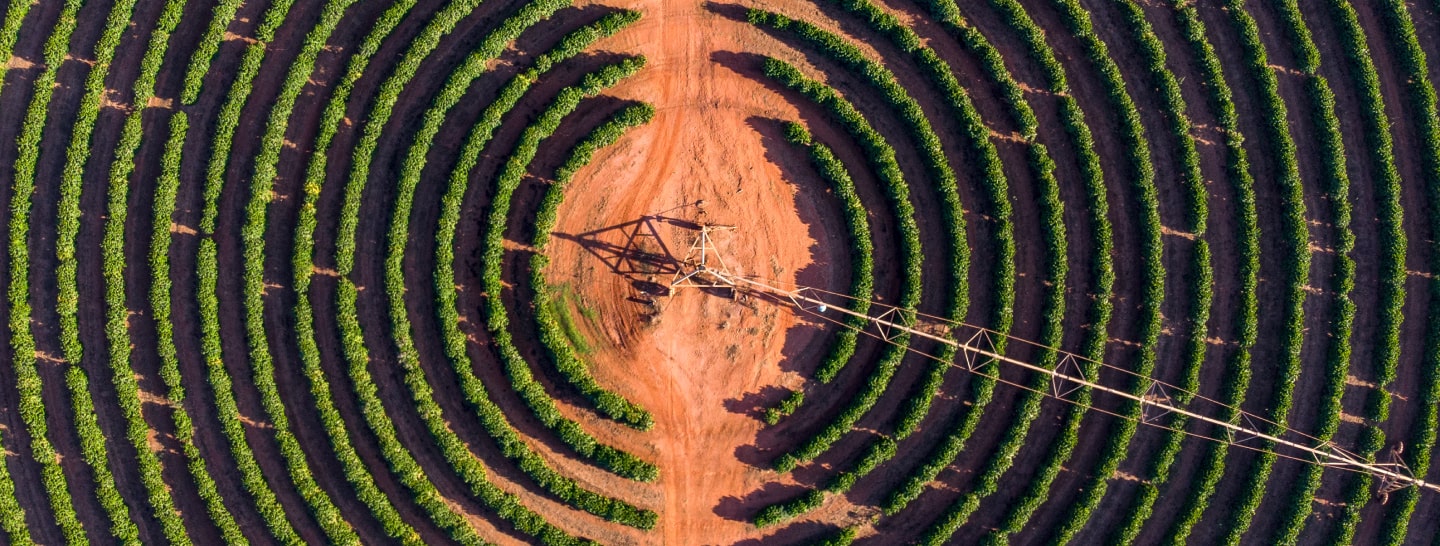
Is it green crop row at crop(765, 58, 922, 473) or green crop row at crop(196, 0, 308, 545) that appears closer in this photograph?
green crop row at crop(196, 0, 308, 545)

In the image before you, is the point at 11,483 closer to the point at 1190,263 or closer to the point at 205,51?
the point at 205,51

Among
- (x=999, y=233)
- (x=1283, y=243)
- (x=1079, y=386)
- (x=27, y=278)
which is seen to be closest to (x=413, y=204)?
(x=27, y=278)

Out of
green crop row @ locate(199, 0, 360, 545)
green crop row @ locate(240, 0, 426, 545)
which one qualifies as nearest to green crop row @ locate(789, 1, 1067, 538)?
green crop row @ locate(240, 0, 426, 545)

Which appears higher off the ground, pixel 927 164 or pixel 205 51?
pixel 205 51

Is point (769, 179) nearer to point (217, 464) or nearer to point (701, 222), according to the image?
point (701, 222)

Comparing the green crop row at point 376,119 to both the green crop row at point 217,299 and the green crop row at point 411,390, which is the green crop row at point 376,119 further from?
the green crop row at point 217,299

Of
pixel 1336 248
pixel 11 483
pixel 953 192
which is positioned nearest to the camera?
pixel 11 483

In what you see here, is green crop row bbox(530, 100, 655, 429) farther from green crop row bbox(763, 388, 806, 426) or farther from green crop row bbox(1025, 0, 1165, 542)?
green crop row bbox(1025, 0, 1165, 542)
